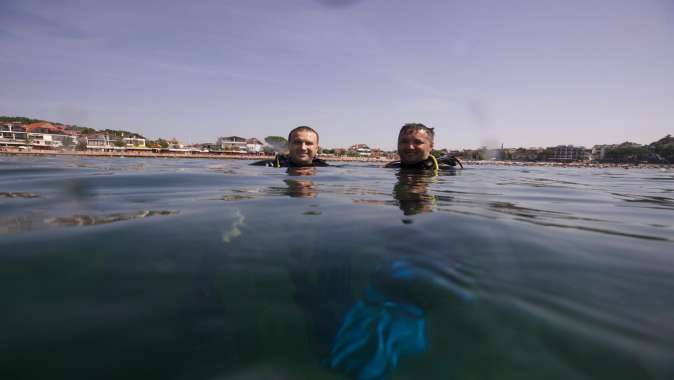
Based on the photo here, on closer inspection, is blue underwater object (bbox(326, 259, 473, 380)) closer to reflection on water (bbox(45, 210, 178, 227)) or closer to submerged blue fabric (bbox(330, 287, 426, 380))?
submerged blue fabric (bbox(330, 287, 426, 380))

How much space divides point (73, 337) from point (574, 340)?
1.54 meters

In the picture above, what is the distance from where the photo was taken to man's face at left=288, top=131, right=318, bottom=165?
26.4ft

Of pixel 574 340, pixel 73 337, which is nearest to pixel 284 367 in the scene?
pixel 73 337

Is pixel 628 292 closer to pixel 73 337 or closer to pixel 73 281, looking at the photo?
pixel 73 337

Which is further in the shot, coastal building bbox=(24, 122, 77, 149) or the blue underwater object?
coastal building bbox=(24, 122, 77, 149)

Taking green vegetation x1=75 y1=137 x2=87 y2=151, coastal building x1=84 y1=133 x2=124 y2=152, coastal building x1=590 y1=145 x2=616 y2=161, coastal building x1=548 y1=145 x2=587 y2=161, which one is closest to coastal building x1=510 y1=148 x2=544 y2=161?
coastal building x1=548 y1=145 x2=587 y2=161

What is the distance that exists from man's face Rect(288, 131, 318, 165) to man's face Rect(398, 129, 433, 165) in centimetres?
231

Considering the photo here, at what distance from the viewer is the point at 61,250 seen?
151 centimetres

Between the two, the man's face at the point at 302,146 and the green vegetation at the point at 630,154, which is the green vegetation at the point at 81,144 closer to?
the man's face at the point at 302,146

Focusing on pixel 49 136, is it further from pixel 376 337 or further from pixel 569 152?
pixel 569 152

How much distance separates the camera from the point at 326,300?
1.18 m

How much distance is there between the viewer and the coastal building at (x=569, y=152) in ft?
328

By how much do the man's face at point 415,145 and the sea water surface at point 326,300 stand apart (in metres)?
5.40

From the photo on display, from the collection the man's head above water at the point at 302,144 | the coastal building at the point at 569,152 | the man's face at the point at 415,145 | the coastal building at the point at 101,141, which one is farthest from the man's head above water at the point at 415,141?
the coastal building at the point at 569,152
